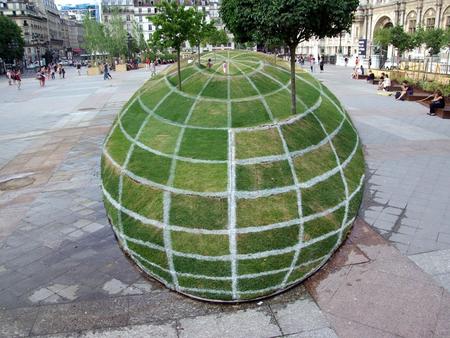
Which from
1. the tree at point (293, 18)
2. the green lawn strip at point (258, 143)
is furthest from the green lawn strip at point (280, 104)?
Answer: the green lawn strip at point (258, 143)

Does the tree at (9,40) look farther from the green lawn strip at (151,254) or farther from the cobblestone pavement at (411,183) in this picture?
the green lawn strip at (151,254)

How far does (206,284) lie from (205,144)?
112 inches

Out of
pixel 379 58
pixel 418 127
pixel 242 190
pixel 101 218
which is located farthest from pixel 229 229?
pixel 379 58

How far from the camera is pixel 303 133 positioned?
30.8 ft

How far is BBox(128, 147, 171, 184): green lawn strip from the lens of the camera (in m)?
8.52

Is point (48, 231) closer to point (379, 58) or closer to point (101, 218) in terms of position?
point (101, 218)

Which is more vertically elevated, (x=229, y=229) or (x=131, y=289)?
(x=229, y=229)

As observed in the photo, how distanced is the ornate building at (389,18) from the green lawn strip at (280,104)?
5166 cm

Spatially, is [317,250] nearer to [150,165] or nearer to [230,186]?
[230,186]

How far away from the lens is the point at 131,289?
7.70m

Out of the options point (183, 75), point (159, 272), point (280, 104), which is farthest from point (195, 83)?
point (159, 272)

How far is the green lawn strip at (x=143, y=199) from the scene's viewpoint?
8148 mm

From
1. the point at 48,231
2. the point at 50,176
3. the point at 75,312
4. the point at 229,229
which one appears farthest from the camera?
the point at 50,176

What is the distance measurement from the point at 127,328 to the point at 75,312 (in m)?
1.04
